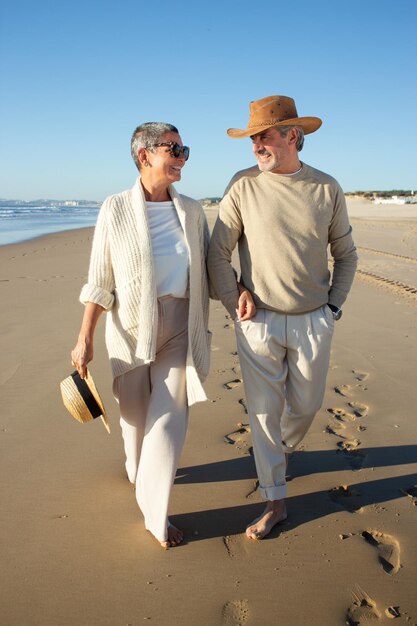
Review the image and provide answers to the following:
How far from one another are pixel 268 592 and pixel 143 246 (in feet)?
5.24

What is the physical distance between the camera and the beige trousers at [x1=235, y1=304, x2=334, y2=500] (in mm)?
3119

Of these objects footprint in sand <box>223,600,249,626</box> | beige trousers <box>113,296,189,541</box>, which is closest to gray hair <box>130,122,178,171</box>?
beige trousers <box>113,296,189,541</box>

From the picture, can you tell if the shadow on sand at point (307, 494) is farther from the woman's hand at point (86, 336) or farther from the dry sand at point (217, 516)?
the woman's hand at point (86, 336)

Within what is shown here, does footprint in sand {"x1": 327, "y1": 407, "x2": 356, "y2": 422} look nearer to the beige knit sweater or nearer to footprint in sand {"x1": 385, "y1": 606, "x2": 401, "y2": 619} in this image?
the beige knit sweater

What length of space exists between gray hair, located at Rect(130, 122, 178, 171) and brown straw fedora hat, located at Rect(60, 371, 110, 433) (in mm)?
1165

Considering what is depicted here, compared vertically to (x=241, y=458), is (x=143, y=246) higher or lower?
higher

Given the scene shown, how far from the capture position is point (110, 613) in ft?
8.14

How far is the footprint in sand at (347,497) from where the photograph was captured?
10.9ft

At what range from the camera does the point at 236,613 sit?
2.47 m

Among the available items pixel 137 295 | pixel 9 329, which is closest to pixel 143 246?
pixel 137 295

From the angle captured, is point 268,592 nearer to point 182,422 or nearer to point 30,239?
point 182,422

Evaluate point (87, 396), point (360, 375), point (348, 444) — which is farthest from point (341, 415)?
point (87, 396)

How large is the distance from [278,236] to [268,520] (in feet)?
4.52

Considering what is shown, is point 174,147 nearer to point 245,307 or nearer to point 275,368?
point 245,307
